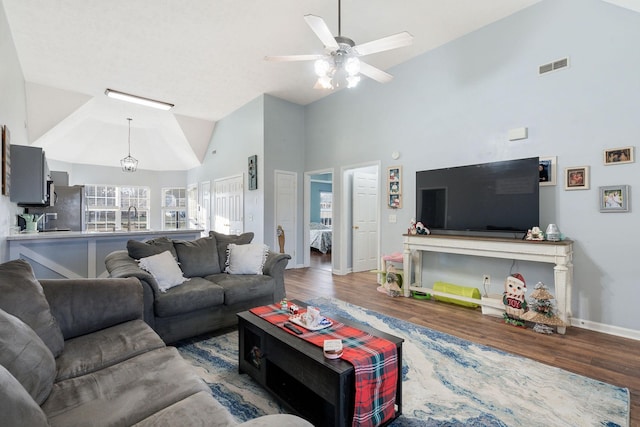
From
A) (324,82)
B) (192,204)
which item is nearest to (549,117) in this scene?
(324,82)

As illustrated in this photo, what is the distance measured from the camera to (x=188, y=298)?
8.36 ft

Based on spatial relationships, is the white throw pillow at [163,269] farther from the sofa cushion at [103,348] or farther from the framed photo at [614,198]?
the framed photo at [614,198]

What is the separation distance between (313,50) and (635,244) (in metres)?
4.21

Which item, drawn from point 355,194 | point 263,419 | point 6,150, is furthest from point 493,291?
point 6,150

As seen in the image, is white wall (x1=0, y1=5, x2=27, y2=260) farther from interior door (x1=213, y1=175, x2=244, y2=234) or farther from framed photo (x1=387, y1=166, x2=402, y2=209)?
framed photo (x1=387, y1=166, x2=402, y2=209)

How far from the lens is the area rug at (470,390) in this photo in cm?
169

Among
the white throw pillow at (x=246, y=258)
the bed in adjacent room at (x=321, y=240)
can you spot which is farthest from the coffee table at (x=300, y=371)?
the bed in adjacent room at (x=321, y=240)

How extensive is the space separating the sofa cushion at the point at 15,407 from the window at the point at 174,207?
32.3ft

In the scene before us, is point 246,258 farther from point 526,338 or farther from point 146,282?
point 526,338

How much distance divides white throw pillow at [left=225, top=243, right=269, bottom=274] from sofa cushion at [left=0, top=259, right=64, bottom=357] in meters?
1.74

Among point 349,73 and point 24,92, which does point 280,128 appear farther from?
point 24,92

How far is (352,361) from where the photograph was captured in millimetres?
1438

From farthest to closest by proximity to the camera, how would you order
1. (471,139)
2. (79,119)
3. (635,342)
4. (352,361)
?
(79,119)
(471,139)
(635,342)
(352,361)

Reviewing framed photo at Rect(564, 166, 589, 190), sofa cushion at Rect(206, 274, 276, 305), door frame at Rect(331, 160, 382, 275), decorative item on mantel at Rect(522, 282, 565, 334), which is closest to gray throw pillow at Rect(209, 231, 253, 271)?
sofa cushion at Rect(206, 274, 276, 305)
